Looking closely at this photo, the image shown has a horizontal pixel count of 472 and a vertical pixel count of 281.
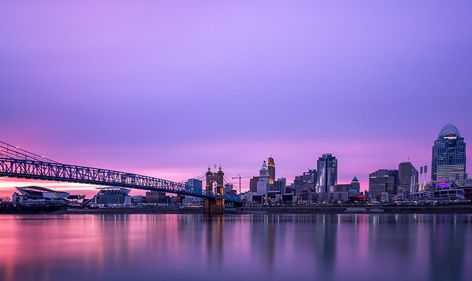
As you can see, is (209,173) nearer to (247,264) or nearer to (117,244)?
(117,244)

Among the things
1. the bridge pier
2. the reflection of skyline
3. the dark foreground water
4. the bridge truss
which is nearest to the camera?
the dark foreground water

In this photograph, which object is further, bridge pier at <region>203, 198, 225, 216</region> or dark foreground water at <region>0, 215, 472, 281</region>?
bridge pier at <region>203, 198, 225, 216</region>

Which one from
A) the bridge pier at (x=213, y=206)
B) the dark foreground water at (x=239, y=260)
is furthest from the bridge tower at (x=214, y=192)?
the dark foreground water at (x=239, y=260)

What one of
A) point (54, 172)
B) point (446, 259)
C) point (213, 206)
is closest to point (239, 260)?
point (446, 259)

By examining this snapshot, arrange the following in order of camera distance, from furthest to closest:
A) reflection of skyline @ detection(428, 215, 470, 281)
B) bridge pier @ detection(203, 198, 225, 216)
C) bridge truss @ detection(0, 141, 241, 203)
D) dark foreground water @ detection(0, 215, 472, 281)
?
1. bridge pier @ detection(203, 198, 225, 216)
2. bridge truss @ detection(0, 141, 241, 203)
3. reflection of skyline @ detection(428, 215, 470, 281)
4. dark foreground water @ detection(0, 215, 472, 281)

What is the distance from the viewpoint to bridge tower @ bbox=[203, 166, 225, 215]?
475 ft

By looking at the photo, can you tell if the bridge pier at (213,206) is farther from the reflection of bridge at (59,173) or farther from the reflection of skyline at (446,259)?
the reflection of skyline at (446,259)

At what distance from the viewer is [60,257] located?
3228 cm

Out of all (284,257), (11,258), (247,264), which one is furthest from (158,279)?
(11,258)

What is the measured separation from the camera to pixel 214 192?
6673 inches

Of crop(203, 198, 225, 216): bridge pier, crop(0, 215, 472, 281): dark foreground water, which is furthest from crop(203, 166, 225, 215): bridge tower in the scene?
crop(0, 215, 472, 281): dark foreground water

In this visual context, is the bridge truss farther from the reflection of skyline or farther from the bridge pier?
the reflection of skyline

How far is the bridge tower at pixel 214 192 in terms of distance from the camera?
475 ft

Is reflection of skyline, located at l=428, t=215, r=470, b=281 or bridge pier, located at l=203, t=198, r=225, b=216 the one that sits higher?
reflection of skyline, located at l=428, t=215, r=470, b=281
